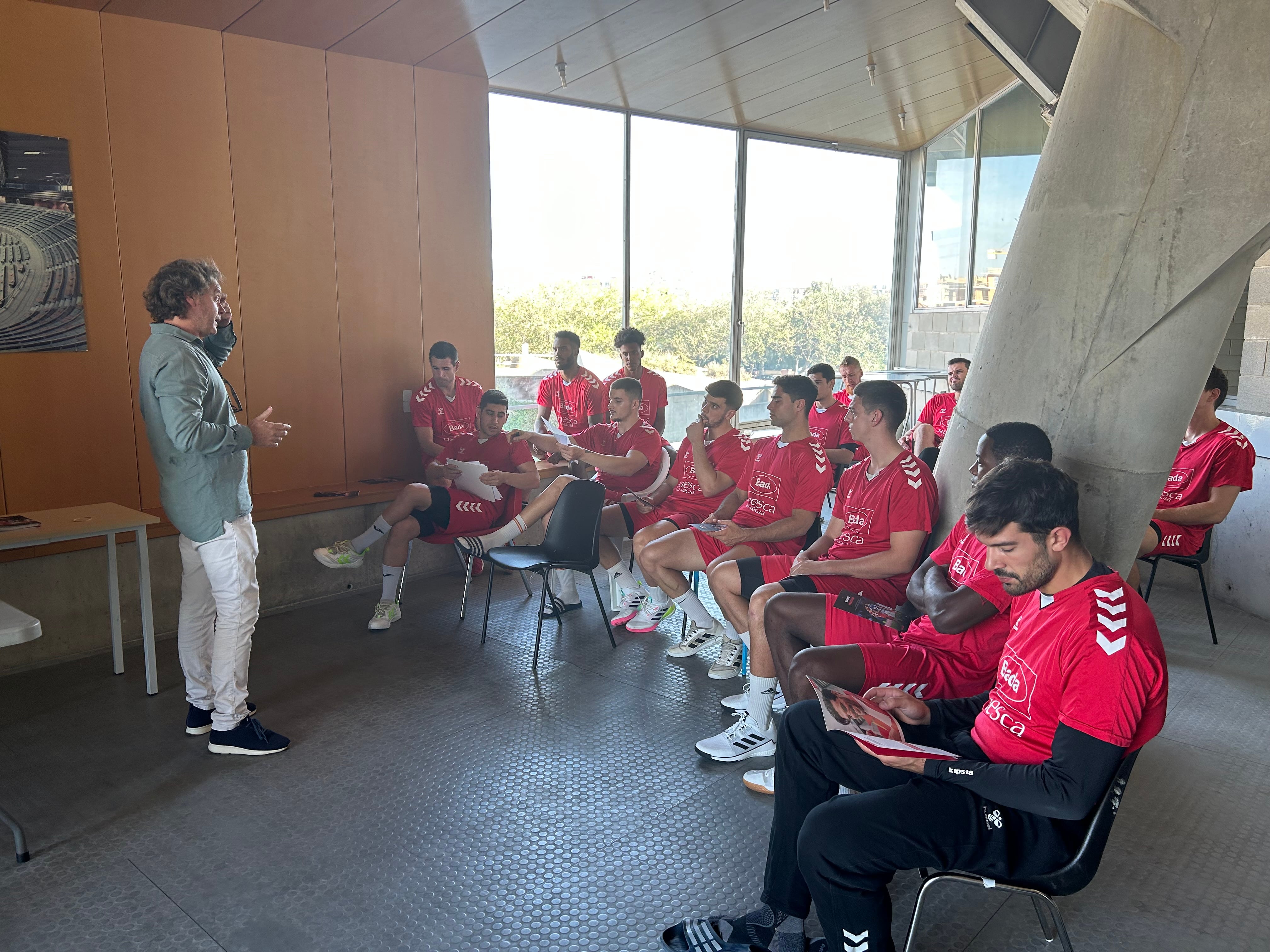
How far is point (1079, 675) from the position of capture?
168 cm

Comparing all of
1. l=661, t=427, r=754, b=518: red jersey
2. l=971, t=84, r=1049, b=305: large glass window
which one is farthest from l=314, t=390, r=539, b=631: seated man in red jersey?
l=971, t=84, r=1049, b=305: large glass window

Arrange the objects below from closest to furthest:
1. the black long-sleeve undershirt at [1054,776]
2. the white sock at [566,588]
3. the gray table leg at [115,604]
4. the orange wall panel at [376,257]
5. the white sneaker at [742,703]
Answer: the black long-sleeve undershirt at [1054,776] < the white sneaker at [742,703] < the gray table leg at [115,604] < the white sock at [566,588] < the orange wall panel at [376,257]

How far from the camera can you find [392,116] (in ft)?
17.4

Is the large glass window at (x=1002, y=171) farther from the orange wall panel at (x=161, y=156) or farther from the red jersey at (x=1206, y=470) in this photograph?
the orange wall panel at (x=161, y=156)

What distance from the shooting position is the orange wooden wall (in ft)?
13.3

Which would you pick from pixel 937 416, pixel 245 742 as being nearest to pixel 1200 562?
pixel 937 416

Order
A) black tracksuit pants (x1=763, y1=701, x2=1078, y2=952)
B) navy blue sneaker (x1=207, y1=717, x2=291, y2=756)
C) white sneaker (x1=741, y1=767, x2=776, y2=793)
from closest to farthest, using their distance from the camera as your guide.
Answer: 1. black tracksuit pants (x1=763, y1=701, x2=1078, y2=952)
2. white sneaker (x1=741, y1=767, x2=776, y2=793)
3. navy blue sneaker (x1=207, y1=717, x2=291, y2=756)

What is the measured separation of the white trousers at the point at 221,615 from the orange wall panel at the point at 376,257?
2.20m

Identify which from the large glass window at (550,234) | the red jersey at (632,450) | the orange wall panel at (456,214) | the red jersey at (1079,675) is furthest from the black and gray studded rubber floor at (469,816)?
the large glass window at (550,234)

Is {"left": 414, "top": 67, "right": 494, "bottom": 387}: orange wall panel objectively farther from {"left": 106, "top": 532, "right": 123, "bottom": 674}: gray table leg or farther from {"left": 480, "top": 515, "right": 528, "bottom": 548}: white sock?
{"left": 106, "top": 532, "right": 123, "bottom": 674}: gray table leg

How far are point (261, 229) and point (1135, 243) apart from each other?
4273mm

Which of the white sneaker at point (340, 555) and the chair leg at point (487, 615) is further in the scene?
the white sneaker at point (340, 555)

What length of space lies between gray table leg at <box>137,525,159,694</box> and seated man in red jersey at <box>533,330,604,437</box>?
8.96 feet

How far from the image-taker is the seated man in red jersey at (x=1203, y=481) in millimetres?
4023
